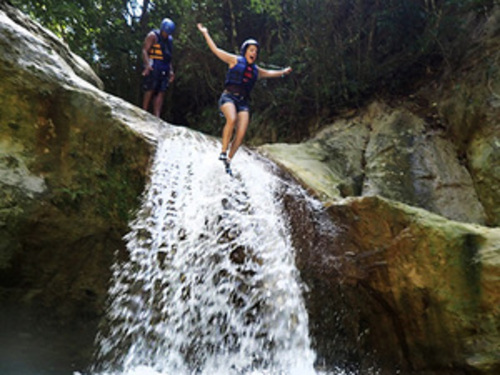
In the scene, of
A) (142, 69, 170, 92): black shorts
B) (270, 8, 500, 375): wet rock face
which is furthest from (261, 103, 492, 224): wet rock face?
(142, 69, 170, 92): black shorts

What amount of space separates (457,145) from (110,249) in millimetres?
6056

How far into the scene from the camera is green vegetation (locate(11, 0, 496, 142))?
7.41 meters

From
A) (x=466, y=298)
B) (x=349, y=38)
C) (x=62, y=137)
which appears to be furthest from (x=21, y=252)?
(x=349, y=38)

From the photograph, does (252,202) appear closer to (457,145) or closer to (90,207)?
(90,207)

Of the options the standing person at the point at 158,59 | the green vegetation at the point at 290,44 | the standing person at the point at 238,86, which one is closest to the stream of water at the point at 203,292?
the standing person at the point at 238,86

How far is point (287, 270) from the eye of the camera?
3.80 m

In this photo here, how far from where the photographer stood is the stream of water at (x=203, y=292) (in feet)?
10.6

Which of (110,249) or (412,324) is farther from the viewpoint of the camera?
(110,249)

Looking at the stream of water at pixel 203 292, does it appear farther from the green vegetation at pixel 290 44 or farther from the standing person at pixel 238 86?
the green vegetation at pixel 290 44

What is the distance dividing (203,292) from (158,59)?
484 centimetres

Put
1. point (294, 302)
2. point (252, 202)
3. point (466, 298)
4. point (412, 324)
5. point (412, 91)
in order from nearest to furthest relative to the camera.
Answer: point (466, 298) → point (412, 324) → point (294, 302) → point (252, 202) → point (412, 91)

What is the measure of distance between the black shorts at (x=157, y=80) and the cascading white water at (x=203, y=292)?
3144 mm

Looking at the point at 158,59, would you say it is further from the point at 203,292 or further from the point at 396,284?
the point at 396,284

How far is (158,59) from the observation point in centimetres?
677
